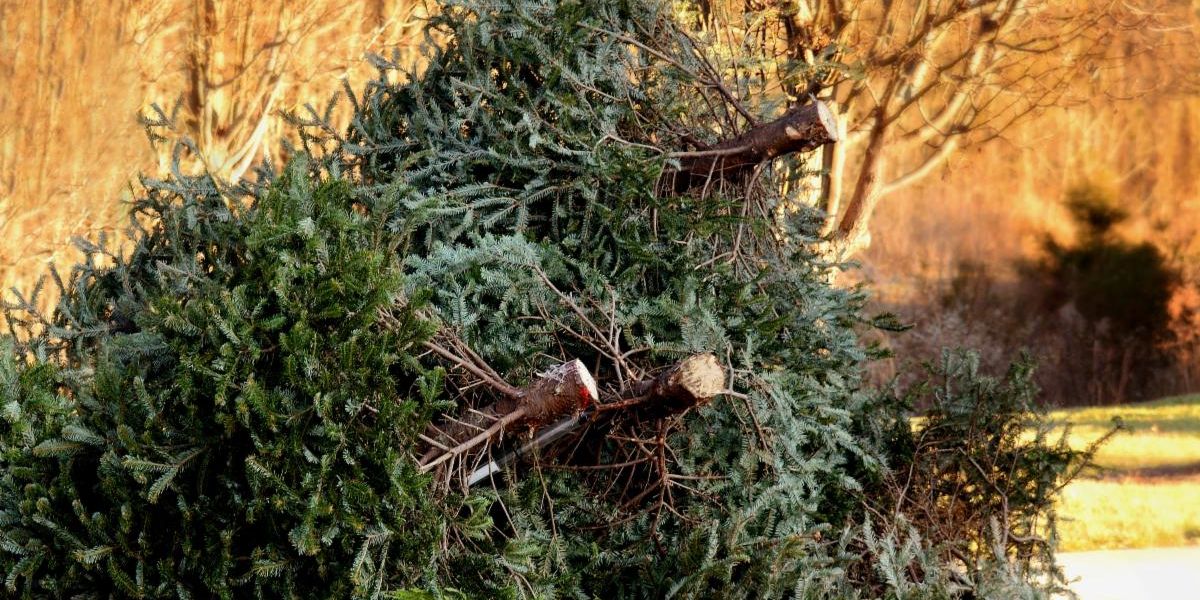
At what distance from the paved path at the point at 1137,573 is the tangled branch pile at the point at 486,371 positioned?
248 centimetres

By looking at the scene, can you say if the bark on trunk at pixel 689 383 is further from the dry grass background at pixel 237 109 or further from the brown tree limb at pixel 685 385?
the dry grass background at pixel 237 109

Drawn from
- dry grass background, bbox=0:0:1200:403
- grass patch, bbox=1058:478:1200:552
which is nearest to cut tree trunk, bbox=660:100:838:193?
dry grass background, bbox=0:0:1200:403

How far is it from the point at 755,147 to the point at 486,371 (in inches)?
43.1

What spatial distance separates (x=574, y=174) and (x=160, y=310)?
3.97 feet

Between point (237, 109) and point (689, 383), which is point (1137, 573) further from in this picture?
point (237, 109)

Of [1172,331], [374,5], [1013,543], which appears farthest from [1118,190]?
[1013,543]

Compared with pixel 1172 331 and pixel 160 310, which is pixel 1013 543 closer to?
pixel 160 310

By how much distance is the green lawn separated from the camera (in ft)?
26.4

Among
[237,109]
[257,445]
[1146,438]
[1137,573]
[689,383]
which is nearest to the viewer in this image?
[257,445]

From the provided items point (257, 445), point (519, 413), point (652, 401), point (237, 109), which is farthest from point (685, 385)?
point (237, 109)

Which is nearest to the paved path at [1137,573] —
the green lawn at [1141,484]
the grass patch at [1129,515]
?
the green lawn at [1141,484]

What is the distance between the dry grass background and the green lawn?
2.05 m

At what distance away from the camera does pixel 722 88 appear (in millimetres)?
3303

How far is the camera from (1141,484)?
912 cm
